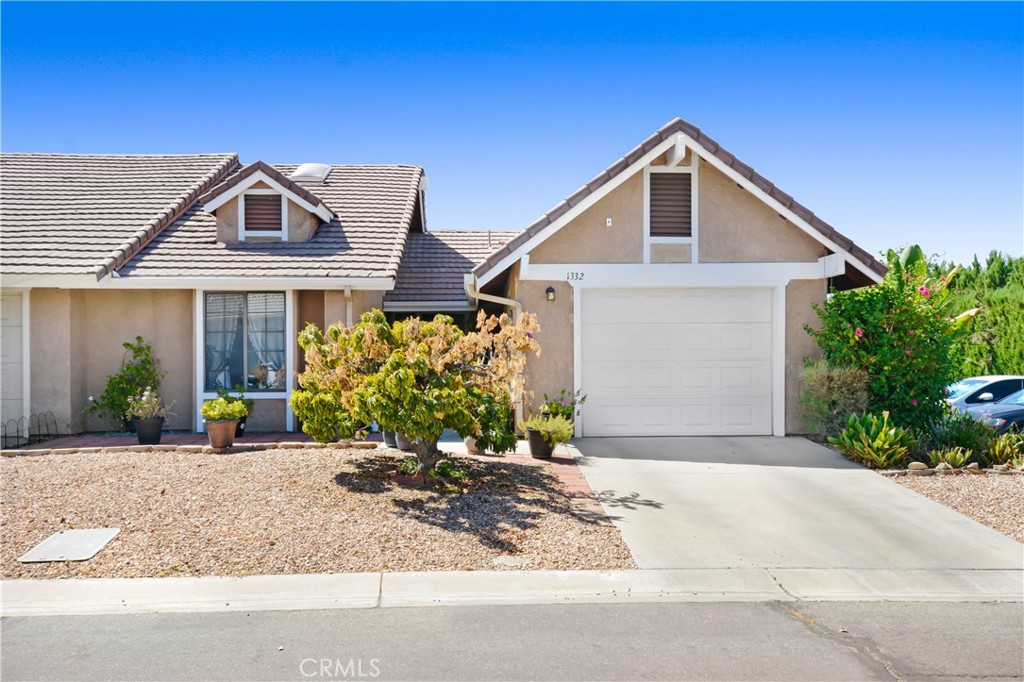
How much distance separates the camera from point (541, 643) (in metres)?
4.66

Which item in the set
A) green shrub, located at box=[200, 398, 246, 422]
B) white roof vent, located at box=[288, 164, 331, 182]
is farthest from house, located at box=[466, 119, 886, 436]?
white roof vent, located at box=[288, 164, 331, 182]

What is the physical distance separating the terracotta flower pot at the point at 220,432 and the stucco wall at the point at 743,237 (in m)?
7.74

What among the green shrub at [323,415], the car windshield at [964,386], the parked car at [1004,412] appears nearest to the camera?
the green shrub at [323,415]

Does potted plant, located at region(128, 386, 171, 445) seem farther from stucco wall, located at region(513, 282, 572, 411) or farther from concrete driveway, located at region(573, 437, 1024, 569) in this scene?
concrete driveway, located at region(573, 437, 1024, 569)

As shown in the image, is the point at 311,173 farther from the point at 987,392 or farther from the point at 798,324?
the point at 987,392

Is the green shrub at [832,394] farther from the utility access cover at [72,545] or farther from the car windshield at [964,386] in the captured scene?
the utility access cover at [72,545]

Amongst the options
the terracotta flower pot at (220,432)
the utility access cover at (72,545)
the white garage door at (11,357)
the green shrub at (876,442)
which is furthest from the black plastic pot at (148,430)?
the green shrub at (876,442)

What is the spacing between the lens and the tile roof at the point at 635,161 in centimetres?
1082

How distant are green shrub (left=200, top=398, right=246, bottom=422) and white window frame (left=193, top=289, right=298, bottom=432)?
1601 millimetres

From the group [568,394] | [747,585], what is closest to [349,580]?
[747,585]

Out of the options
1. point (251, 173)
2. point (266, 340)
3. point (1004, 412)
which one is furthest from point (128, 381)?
point (1004, 412)

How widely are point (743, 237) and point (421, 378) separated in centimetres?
635

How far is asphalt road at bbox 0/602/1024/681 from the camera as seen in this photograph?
4.30 m

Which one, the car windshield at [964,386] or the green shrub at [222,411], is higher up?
the car windshield at [964,386]
